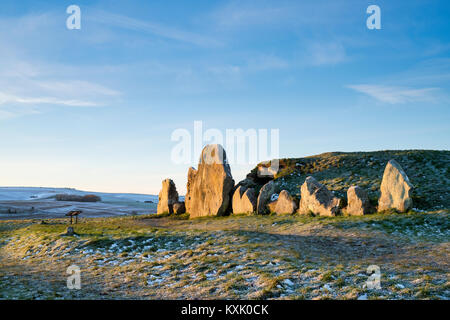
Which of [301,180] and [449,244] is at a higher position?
[301,180]

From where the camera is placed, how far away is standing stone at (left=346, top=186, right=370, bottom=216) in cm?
2052

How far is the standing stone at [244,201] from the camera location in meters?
25.2

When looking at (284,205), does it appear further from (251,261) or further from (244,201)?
(251,261)

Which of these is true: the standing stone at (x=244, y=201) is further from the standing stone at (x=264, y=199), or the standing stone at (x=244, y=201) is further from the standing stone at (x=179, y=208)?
the standing stone at (x=179, y=208)

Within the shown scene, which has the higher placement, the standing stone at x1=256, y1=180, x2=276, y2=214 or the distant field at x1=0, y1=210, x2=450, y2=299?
the standing stone at x1=256, y1=180, x2=276, y2=214

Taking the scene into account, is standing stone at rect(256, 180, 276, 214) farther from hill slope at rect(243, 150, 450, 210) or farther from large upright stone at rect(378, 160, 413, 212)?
large upright stone at rect(378, 160, 413, 212)

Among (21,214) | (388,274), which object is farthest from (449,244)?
(21,214)

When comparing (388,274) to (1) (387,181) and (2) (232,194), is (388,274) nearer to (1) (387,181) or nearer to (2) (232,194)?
(1) (387,181)

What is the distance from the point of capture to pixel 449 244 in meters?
14.3

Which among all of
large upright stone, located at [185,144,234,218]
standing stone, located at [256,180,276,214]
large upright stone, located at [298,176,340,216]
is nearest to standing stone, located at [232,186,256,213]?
standing stone, located at [256,180,276,214]

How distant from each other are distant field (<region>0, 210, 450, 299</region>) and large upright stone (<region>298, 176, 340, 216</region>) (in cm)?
105

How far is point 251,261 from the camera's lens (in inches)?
496

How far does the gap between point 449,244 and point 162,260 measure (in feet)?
40.0
